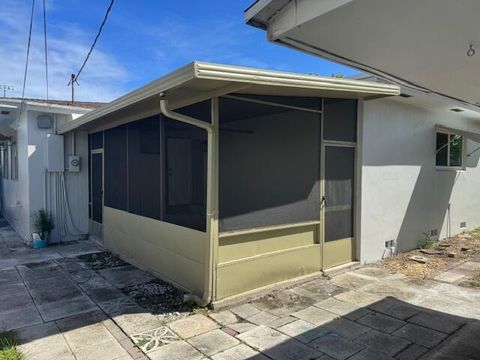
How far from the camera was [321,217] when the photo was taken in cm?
548

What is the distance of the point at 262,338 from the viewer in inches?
139

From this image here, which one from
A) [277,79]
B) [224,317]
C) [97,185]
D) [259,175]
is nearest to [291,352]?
[224,317]

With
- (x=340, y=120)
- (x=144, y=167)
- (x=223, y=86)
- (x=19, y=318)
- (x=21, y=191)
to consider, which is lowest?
(x=19, y=318)

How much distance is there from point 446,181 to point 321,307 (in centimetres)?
546

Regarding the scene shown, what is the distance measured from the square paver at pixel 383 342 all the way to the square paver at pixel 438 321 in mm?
523

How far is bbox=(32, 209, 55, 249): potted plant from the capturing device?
7652 millimetres

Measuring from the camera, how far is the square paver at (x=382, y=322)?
12.3 feet

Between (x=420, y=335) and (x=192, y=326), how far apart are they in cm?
228

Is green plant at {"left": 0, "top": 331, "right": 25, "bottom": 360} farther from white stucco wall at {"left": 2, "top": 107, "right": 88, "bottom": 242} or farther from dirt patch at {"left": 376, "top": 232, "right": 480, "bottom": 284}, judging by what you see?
dirt patch at {"left": 376, "top": 232, "right": 480, "bottom": 284}

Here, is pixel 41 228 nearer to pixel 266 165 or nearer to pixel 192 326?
pixel 192 326

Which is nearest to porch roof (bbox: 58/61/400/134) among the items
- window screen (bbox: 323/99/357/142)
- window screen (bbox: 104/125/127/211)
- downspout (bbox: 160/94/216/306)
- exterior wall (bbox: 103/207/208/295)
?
window screen (bbox: 323/99/357/142)

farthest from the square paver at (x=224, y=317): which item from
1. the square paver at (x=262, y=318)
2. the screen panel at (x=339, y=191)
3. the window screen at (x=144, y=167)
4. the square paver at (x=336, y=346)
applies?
the screen panel at (x=339, y=191)

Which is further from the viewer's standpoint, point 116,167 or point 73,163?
point 73,163

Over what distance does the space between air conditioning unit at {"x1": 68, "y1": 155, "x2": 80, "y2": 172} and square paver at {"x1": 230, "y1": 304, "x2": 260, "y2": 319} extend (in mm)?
5688
